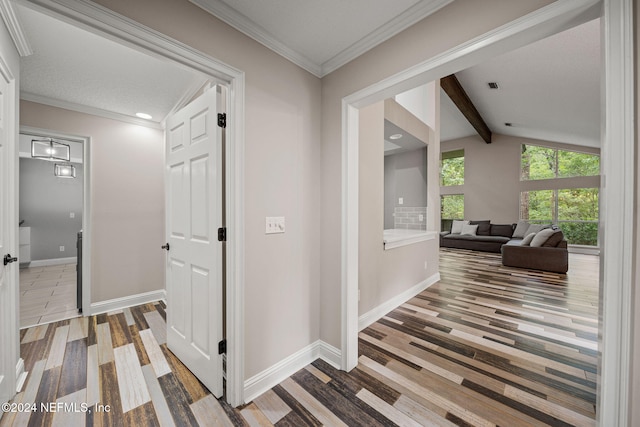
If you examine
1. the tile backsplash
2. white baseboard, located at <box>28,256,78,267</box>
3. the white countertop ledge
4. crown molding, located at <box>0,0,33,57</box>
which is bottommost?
white baseboard, located at <box>28,256,78,267</box>

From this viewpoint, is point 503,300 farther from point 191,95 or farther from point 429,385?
point 191,95

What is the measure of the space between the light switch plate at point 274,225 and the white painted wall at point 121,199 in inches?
102

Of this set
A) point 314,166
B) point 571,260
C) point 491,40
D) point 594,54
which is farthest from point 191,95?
point 571,260

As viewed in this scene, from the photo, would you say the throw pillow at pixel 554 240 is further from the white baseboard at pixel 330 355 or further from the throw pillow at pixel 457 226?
the white baseboard at pixel 330 355

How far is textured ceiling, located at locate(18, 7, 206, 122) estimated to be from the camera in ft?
5.98

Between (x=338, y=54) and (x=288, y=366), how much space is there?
2.42 m

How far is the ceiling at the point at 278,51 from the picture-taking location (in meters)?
1.54

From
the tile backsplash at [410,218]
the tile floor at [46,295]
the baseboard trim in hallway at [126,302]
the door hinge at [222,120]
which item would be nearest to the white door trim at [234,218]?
the door hinge at [222,120]

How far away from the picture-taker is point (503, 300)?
3475 millimetres

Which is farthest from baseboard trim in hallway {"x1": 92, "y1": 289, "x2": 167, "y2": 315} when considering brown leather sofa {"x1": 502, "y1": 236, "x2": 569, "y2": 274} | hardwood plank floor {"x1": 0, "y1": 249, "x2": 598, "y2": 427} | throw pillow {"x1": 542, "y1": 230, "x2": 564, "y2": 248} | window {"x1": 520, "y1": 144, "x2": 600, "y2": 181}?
window {"x1": 520, "y1": 144, "x2": 600, "y2": 181}

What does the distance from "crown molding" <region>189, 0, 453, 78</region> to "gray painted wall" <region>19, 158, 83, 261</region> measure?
6.78 meters

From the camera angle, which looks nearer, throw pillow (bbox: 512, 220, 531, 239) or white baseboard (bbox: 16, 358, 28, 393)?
white baseboard (bbox: 16, 358, 28, 393)

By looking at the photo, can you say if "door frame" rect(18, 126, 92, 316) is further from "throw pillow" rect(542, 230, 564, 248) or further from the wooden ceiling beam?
"throw pillow" rect(542, 230, 564, 248)

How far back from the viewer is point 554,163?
25.0 feet
